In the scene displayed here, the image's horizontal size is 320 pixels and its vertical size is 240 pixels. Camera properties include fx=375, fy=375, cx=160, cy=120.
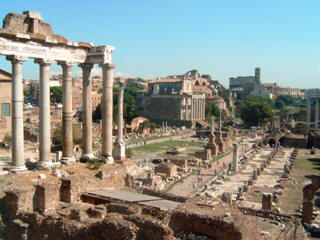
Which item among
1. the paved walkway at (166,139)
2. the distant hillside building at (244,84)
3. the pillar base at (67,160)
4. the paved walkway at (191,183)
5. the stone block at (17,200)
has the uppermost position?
the distant hillside building at (244,84)

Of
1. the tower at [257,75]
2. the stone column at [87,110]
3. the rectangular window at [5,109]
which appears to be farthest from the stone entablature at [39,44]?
the tower at [257,75]

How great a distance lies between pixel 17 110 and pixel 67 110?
2.49 meters

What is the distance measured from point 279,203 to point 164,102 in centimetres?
6660

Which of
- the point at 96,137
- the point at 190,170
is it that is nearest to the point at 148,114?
the point at 96,137

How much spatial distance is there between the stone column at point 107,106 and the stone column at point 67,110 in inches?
55.2

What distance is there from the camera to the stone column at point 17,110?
1272 centimetres

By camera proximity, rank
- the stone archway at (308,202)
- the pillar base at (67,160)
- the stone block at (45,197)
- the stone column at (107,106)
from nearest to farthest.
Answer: the stone block at (45,197) < the pillar base at (67,160) < the stone column at (107,106) < the stone archway at (308,202)

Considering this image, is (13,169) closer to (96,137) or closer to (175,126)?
(96,137)

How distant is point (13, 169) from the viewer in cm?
1288

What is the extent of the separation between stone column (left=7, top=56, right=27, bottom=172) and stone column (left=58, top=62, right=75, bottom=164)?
2049mm

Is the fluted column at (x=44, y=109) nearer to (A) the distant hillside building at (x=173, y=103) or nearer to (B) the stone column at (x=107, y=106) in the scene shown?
(B) the stone column at (x=107, y=106)

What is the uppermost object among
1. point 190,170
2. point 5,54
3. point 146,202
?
point 5,54

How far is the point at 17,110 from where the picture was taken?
1271 cm

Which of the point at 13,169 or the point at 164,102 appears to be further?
the point at 164,102
